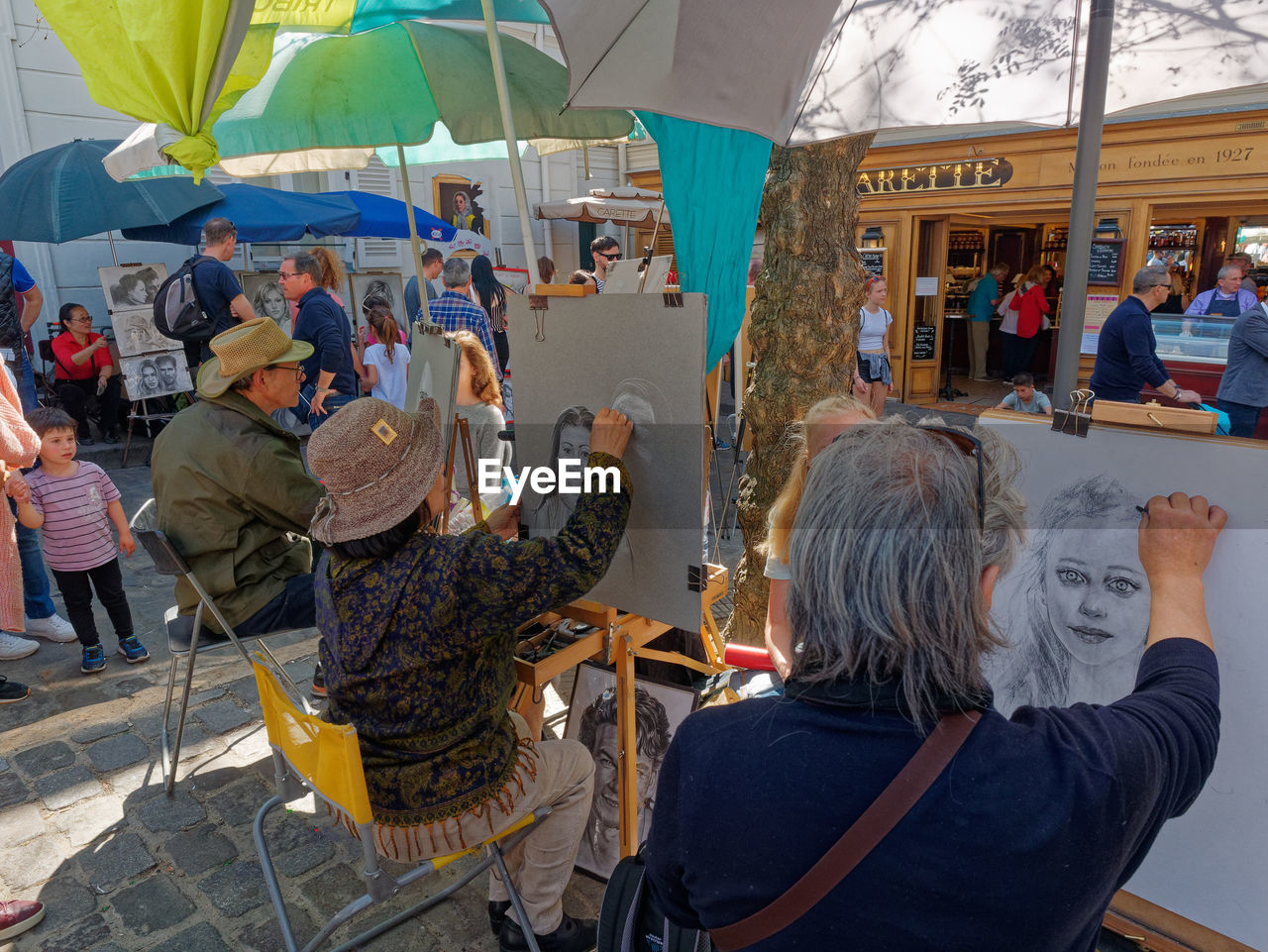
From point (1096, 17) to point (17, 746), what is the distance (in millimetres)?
4101

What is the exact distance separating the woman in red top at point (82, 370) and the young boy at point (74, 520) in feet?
15.2

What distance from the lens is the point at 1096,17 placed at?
1.93 metres

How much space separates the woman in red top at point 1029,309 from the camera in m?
10.4

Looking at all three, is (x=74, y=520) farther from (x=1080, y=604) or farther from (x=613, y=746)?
(x=1080, y=604)

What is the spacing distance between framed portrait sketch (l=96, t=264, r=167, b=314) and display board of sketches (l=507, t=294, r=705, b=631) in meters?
6.63

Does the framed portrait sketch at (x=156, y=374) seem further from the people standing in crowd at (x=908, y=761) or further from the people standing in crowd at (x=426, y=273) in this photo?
the people standing in crowd at (x=908, y=761)

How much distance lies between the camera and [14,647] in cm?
380

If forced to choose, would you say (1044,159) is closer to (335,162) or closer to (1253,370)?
(1253,370)

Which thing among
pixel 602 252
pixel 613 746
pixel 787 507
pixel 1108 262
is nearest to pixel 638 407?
pixel 787 507

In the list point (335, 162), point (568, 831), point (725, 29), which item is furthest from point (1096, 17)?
point (335, 162)

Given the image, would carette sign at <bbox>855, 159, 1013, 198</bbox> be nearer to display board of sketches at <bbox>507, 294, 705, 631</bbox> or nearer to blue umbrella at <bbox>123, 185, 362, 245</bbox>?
blue umbrella at <bbox>123, 185, 362, 245</bbox>

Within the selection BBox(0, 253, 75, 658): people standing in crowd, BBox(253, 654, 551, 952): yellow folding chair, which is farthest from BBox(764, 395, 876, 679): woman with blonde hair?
BBox(0, 253, 75, 658): people standing in crowd

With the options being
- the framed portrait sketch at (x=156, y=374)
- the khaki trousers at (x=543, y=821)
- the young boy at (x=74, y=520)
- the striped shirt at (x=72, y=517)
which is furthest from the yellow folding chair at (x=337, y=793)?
the framed portrait sketch at (x=156, y=374)

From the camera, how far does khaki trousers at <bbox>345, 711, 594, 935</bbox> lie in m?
1.87
